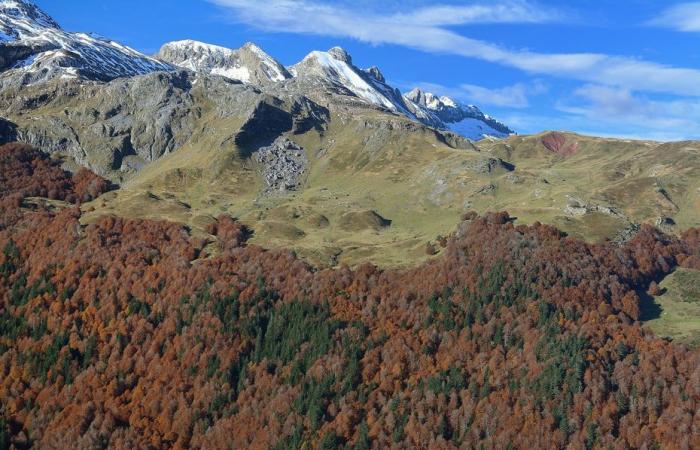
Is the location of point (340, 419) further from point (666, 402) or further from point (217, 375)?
point (666, 402)

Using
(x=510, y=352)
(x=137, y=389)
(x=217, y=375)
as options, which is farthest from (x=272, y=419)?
(x=510, y=352)

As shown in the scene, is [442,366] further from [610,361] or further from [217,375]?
[217,375]

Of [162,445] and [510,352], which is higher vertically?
[510,352]

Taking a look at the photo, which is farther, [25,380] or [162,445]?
[25,380]

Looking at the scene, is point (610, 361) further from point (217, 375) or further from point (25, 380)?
point (25, 380)


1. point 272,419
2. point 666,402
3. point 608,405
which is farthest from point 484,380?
point 272,419

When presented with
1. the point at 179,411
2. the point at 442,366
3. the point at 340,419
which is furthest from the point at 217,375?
the point at 442,366

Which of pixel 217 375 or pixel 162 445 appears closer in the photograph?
pixel 162 445

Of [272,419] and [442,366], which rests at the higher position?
[442,366]

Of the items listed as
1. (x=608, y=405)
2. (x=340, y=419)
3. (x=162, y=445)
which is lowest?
(x=162, y=445)
